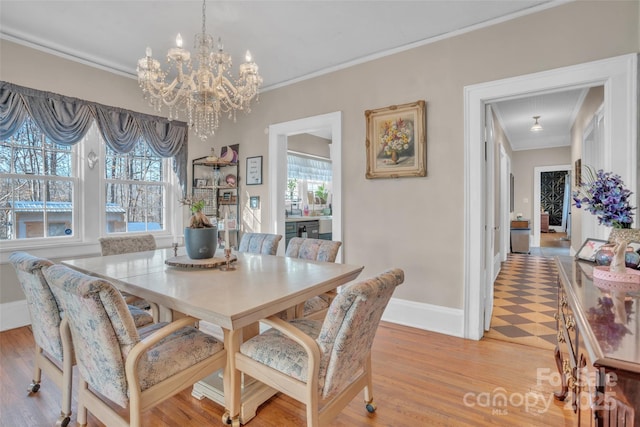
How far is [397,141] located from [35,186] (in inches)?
147

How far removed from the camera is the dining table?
4.63 feet

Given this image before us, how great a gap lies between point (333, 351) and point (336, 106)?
2.88m

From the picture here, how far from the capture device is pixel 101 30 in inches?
112

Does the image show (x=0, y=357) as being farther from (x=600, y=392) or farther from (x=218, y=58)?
(x=600, y=392)

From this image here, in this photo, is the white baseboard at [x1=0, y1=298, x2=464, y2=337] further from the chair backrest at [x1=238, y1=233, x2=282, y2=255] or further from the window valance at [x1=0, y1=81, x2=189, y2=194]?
the window valance at [x1=0, y1=81, x2=189, y2=194]

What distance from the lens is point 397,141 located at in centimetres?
→ 317

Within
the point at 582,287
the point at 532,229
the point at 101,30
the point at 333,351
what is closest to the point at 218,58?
the point at 101,30

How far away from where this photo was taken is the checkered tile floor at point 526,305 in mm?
2869

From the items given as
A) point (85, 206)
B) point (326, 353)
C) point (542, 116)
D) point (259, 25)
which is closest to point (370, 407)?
point (326, 353)

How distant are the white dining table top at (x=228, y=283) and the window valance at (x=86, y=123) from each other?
166 cm

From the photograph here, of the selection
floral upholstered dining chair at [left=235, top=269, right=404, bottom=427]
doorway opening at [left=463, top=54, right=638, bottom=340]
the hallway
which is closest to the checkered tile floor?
the hallway

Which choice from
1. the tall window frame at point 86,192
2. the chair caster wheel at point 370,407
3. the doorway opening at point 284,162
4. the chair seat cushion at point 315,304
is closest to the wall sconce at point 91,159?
the tall window frame at point 86,192

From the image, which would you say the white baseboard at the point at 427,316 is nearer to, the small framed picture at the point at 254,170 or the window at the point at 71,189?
the small framed picture at the point at 254,170

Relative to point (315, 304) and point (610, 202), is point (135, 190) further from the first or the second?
point (610, 202)
